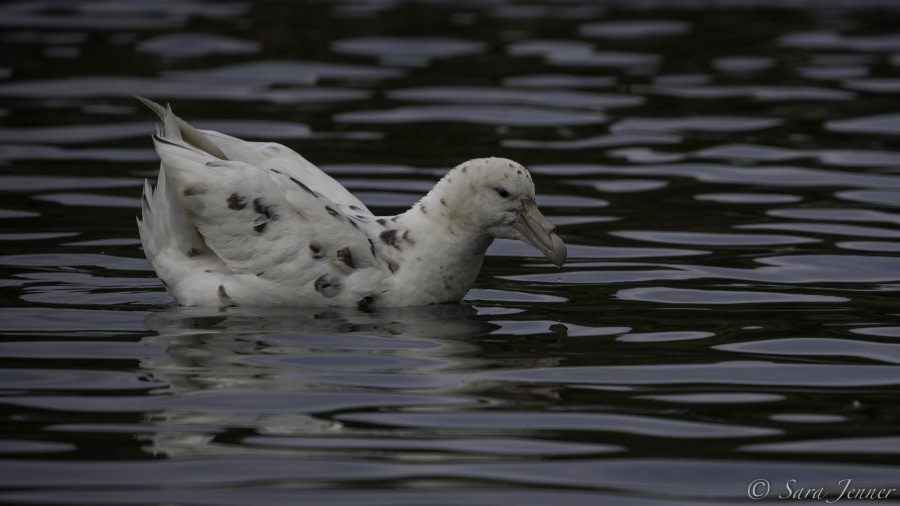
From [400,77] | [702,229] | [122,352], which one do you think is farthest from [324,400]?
[400,77]

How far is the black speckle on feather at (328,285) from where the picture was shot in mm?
9297

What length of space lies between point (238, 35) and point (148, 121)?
4428mm

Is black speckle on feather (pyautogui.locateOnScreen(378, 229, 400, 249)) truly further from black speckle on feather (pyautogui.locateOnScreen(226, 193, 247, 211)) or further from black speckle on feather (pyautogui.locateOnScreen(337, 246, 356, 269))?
black speckle on feather (pyautogui.locateOnScreen(226, 193, 247, 211))

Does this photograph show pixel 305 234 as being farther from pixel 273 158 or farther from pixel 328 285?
pixel 273 158

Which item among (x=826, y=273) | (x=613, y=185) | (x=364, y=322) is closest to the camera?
(x=364, y=322)

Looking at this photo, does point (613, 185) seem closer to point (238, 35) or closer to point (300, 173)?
point (300, 173)

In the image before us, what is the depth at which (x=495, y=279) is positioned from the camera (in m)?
10.8

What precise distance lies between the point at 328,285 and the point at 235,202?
2.37ft

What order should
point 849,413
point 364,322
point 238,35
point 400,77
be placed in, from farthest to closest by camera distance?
1. point 238,35
2. point 400,77
3. point 364,322
4. point 849,413

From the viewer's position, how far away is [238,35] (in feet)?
66.8

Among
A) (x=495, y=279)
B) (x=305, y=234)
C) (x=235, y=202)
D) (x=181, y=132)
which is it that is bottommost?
(x=495, y=279)

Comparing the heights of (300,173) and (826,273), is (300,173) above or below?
above

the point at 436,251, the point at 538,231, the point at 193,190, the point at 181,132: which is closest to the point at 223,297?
the point at 193,190

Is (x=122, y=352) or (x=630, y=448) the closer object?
(x=630, y=448)
